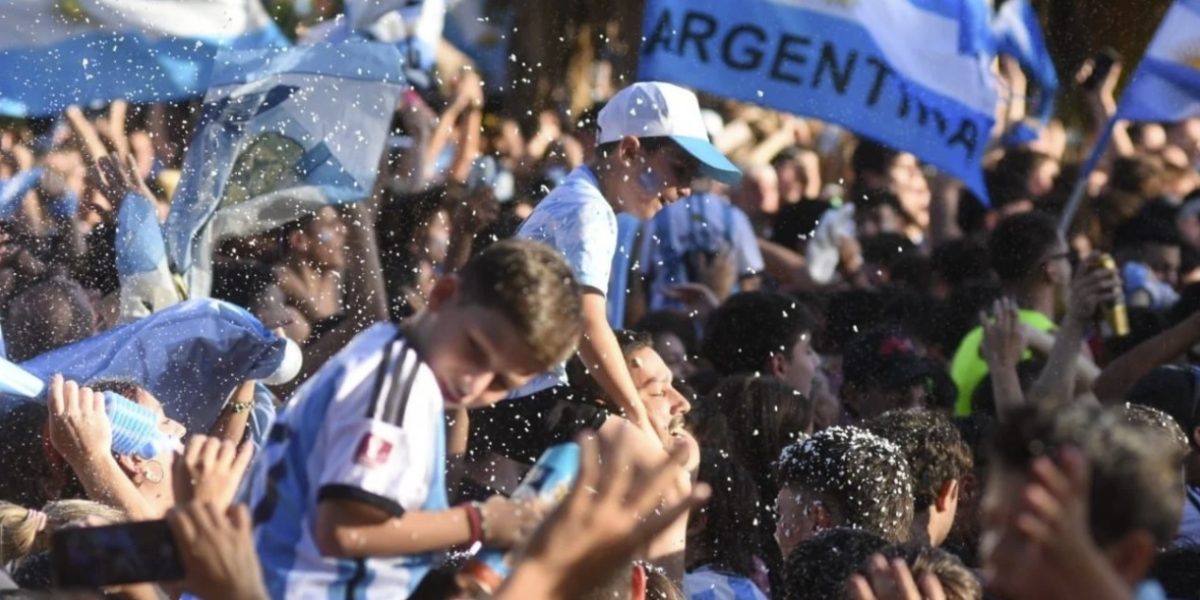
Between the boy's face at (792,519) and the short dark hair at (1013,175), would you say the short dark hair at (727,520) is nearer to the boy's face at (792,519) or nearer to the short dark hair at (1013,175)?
the boy's face at (792,519)

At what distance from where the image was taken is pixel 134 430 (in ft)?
16.2

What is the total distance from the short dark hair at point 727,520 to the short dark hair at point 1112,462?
10.00 ft

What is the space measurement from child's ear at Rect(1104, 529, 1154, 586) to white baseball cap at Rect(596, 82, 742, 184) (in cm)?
371

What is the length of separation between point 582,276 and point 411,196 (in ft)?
7.80

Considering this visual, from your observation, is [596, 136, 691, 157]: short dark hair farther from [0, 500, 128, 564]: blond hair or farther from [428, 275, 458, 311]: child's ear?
[428, 275, 458, 311]: child's ear

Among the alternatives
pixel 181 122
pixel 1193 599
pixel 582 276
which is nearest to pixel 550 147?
pixel 181 122

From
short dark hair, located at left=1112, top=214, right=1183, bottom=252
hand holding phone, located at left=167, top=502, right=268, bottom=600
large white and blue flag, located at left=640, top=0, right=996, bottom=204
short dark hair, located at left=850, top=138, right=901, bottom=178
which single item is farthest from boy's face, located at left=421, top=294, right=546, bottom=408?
short dark hair, located at left=850, top=138, right=901, bottom=178

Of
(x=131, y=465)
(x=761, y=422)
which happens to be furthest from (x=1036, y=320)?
(x=131, y=465)

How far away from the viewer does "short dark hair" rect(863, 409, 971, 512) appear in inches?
219

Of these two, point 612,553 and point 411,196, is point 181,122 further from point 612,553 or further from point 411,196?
point 612,553

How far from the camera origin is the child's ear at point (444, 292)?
136 inches

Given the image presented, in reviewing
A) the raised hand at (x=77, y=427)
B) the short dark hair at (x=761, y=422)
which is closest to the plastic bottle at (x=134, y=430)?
the raised hand at (x=77, y=427)

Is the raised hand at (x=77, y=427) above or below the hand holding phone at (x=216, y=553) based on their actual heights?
below

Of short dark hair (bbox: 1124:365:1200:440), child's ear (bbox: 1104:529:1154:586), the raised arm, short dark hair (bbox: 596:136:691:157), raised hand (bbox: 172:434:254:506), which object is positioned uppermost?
child's ear (bbox: 1104:529:1154:586)
